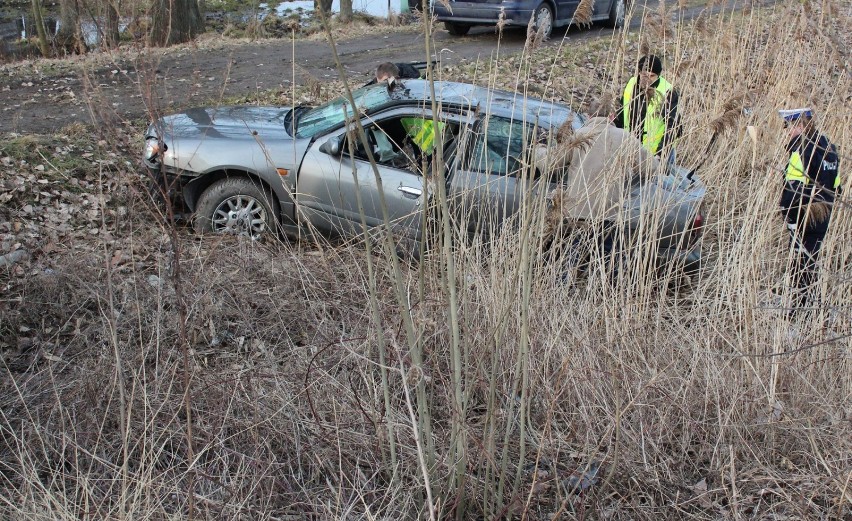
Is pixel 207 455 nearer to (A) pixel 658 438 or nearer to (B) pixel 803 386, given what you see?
(A) pixel 658 438

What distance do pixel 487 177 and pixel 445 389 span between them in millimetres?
1291

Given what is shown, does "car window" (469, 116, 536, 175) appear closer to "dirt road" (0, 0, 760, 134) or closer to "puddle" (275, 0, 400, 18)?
"dirt road" (0, 0, 760, 134)

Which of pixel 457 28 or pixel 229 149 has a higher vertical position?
pixel 457 28

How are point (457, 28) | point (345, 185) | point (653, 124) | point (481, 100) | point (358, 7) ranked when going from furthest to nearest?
point (358, 7) → point (457, 28) → point (345, 185) → point (481, 100) → point (653, 124)

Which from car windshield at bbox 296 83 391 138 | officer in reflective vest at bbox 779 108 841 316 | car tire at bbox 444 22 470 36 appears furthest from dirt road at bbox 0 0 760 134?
officer in reflective vest at bbox 779 108 841 316

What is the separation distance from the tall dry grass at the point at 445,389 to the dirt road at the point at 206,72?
2.62 metres

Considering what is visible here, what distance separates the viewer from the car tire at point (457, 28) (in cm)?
1431

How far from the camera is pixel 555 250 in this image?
4445mm

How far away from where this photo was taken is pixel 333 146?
19.0 feet

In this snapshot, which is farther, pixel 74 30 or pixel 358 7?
pixel 358 7

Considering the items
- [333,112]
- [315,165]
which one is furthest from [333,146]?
[333,112]

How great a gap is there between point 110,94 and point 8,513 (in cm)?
777

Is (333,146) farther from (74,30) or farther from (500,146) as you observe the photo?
(74,30)

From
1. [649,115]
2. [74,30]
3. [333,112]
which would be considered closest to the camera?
[649,115]
